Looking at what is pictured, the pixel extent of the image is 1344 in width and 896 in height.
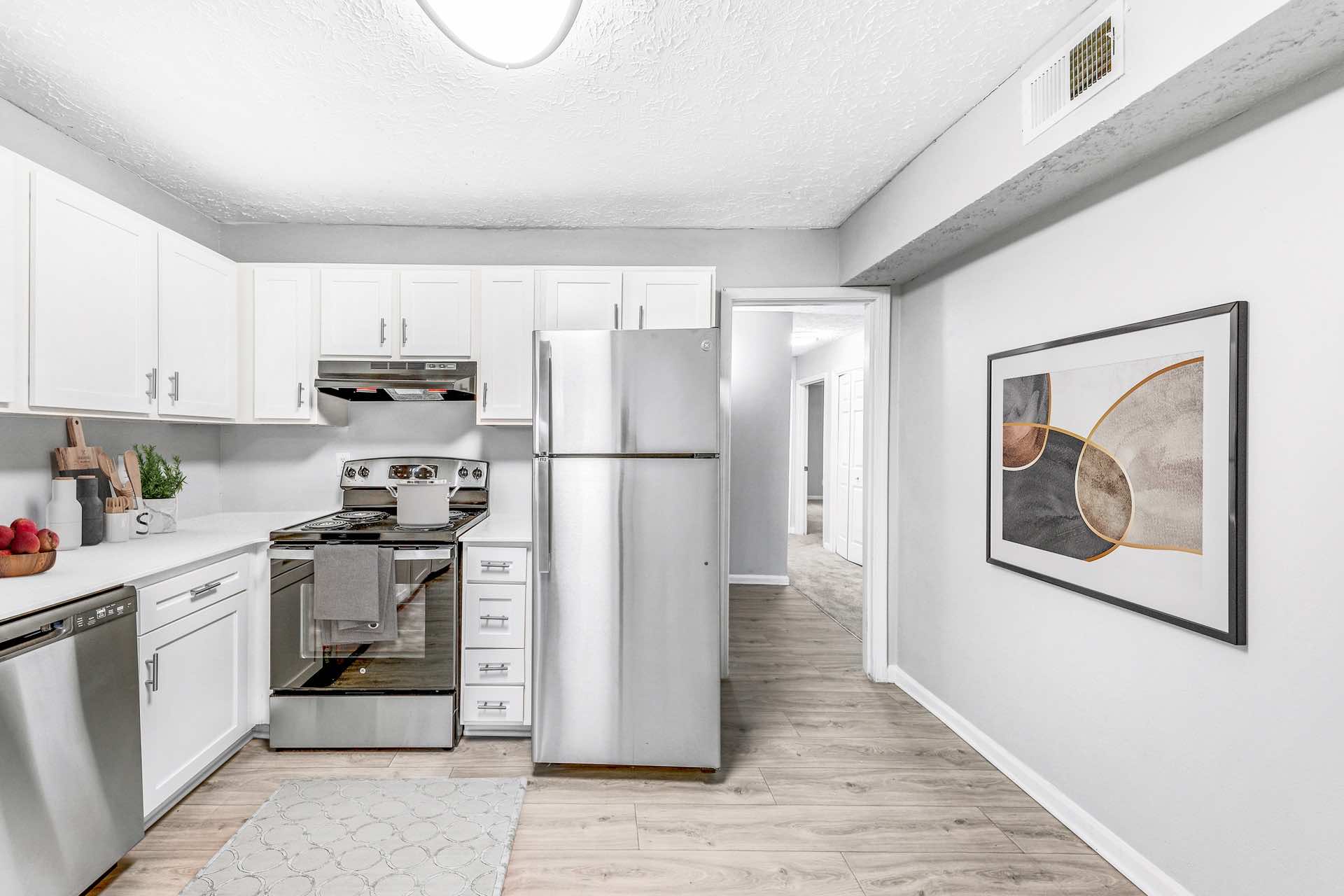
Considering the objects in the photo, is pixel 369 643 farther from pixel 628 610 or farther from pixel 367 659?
pixel 628 610

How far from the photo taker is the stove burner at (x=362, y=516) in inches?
117

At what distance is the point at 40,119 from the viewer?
7.41 ft

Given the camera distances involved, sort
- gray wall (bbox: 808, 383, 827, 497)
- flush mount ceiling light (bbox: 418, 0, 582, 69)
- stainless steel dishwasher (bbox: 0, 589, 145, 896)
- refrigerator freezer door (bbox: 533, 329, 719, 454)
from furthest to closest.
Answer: gray wall (bbox: 808, 383, 827, 497)
refrigerator freezer door (bbox: 533, 329, 719, 454)
stainless steel dishwasher (bbox: 0, 589, 145, 896)
flush mount ceiling light (bbox: 418, 0, 582, 69)

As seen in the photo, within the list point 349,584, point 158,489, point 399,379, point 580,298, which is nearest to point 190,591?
point 349,584

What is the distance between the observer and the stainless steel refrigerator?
95.8 inches

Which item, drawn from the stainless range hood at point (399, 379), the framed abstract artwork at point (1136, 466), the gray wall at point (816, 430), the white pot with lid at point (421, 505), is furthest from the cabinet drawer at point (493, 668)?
the gray wall at point (816, 430)

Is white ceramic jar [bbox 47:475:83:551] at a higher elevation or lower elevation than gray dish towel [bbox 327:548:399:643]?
higher

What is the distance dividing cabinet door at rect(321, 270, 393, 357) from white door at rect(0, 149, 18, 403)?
121 centimetres

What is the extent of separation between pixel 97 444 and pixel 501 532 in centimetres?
176

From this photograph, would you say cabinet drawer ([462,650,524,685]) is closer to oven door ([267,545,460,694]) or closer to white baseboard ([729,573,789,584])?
oven door ([267,545,460,694])

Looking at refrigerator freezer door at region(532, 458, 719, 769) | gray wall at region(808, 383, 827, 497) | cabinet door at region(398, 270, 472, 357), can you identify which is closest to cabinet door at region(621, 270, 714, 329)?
cabinet door at region(398, 270, 472, 357)

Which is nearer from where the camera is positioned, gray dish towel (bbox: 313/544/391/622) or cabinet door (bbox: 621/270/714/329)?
gray dish towel (bbox: 313/544/391/622)

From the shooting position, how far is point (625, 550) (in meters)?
2.46

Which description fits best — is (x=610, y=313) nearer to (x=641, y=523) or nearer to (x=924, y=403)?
(x=641, y=523)
